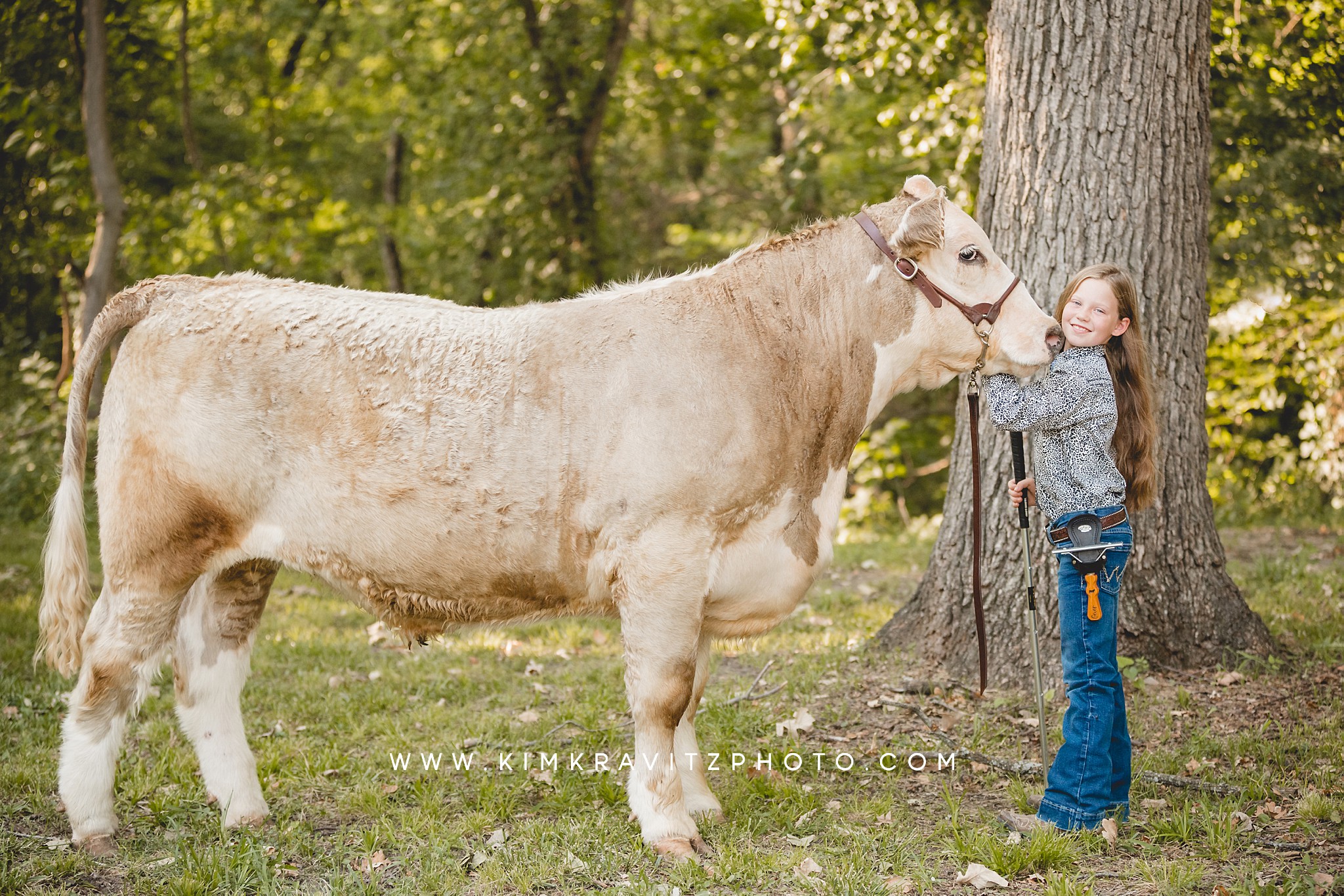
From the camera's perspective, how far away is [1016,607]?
16.4ft

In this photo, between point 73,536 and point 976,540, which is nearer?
point 73,536

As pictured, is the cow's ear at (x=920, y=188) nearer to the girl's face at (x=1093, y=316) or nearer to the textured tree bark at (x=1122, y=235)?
the girl's face at (x=1093, y=316)

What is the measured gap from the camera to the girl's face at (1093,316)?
3732mm

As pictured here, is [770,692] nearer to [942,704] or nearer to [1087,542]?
[942,704]

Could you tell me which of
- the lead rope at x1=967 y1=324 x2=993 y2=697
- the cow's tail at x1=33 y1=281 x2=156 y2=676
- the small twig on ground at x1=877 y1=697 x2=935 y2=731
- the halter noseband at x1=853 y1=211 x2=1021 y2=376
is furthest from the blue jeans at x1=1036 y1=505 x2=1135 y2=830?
the cow's tail at x1=33 y1=281 x2=156 y2=676

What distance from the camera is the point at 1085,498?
12.1 ft

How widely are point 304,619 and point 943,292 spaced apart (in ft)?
17.0

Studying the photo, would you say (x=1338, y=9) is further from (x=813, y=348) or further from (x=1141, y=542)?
(x=813, y=348)

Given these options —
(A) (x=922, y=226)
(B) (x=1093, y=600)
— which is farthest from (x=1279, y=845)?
(A) (x=922, y=226)

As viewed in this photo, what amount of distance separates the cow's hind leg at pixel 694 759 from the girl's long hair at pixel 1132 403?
169cm

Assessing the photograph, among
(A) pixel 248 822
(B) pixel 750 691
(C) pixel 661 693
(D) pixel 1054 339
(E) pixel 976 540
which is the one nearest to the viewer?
(C) pixel 661 693

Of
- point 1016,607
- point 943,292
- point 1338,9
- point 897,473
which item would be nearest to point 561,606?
point 943,292

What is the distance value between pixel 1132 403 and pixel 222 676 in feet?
11.9

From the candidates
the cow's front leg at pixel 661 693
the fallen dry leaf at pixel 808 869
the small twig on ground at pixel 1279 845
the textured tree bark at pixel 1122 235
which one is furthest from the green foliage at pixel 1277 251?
the fallen dry leaf at pixel 808 869
